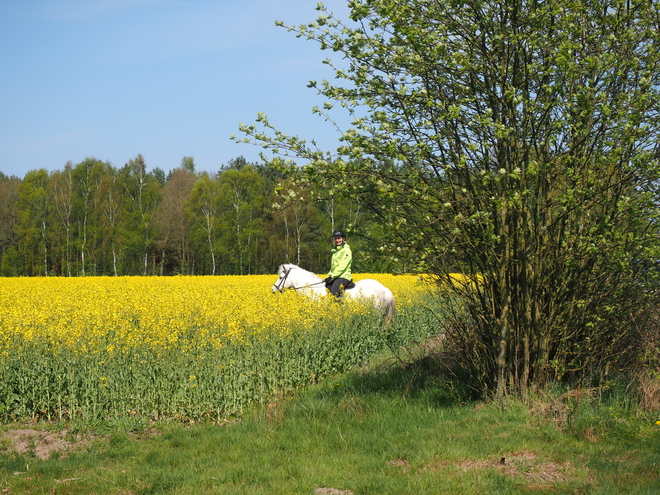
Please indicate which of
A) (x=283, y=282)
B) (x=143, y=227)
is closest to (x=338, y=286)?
(x=283, y=282)

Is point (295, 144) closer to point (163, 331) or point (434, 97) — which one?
point (434, 97)

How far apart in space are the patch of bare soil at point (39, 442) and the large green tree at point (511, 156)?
13.0 ft

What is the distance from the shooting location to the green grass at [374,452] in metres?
5.69

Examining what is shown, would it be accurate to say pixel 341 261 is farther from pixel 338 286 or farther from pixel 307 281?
pixel 307 281

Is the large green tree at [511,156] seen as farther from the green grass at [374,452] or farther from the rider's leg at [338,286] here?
the rider's leg at [338,286]

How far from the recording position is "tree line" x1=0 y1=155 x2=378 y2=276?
60719mm

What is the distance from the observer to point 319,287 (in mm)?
14766

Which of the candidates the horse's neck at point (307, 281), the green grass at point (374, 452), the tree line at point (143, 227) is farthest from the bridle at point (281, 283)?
the tree line at point (143, 227)

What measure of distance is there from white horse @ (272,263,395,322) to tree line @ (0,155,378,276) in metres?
41.5

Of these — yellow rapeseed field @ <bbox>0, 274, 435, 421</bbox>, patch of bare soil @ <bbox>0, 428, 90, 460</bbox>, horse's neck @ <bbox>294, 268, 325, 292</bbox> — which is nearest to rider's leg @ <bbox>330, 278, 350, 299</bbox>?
horse's neck @ <bbox>294, 268, 325, 292</bbox>

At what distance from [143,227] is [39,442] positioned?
57024mm

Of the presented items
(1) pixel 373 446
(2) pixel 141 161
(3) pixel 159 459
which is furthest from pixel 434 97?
(2) pixel 141 161

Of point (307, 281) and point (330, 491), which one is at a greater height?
point (307, 281)

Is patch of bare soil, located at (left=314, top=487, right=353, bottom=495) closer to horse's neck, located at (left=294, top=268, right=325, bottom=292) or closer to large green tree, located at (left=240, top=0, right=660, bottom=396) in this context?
large green tree, located at (left=240, top=0, right=660, bottom=396)
